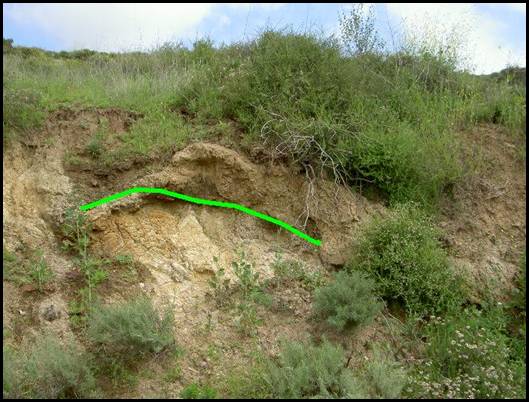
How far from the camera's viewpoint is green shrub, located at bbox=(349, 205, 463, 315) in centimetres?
643

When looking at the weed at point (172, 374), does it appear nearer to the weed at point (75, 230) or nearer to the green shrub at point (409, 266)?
the weed at point (75, 230)

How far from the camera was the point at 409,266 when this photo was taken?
645cm

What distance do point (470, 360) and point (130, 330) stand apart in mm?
3309

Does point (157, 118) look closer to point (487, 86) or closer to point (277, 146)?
point (277, 146)

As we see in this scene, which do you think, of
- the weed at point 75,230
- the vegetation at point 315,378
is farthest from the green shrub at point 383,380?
the weed at point 75,230

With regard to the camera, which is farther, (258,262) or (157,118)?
(157,118)

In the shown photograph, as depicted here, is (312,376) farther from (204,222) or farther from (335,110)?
(335,110)

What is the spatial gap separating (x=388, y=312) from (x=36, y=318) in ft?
12.3

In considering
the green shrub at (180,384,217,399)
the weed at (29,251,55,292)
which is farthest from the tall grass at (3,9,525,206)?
the green shrub at (180,384,217,399)

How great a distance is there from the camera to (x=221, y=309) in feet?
20.6

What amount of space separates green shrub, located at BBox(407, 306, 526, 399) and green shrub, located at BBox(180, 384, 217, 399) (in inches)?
71.3

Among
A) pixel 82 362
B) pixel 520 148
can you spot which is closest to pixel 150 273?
pixel 82 362

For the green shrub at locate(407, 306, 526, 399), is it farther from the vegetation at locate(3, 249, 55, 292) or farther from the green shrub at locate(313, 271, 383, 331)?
the vegetation at locate(3, 249, 55, 292)

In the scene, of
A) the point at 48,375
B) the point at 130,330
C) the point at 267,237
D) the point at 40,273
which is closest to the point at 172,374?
the point at 130,330
